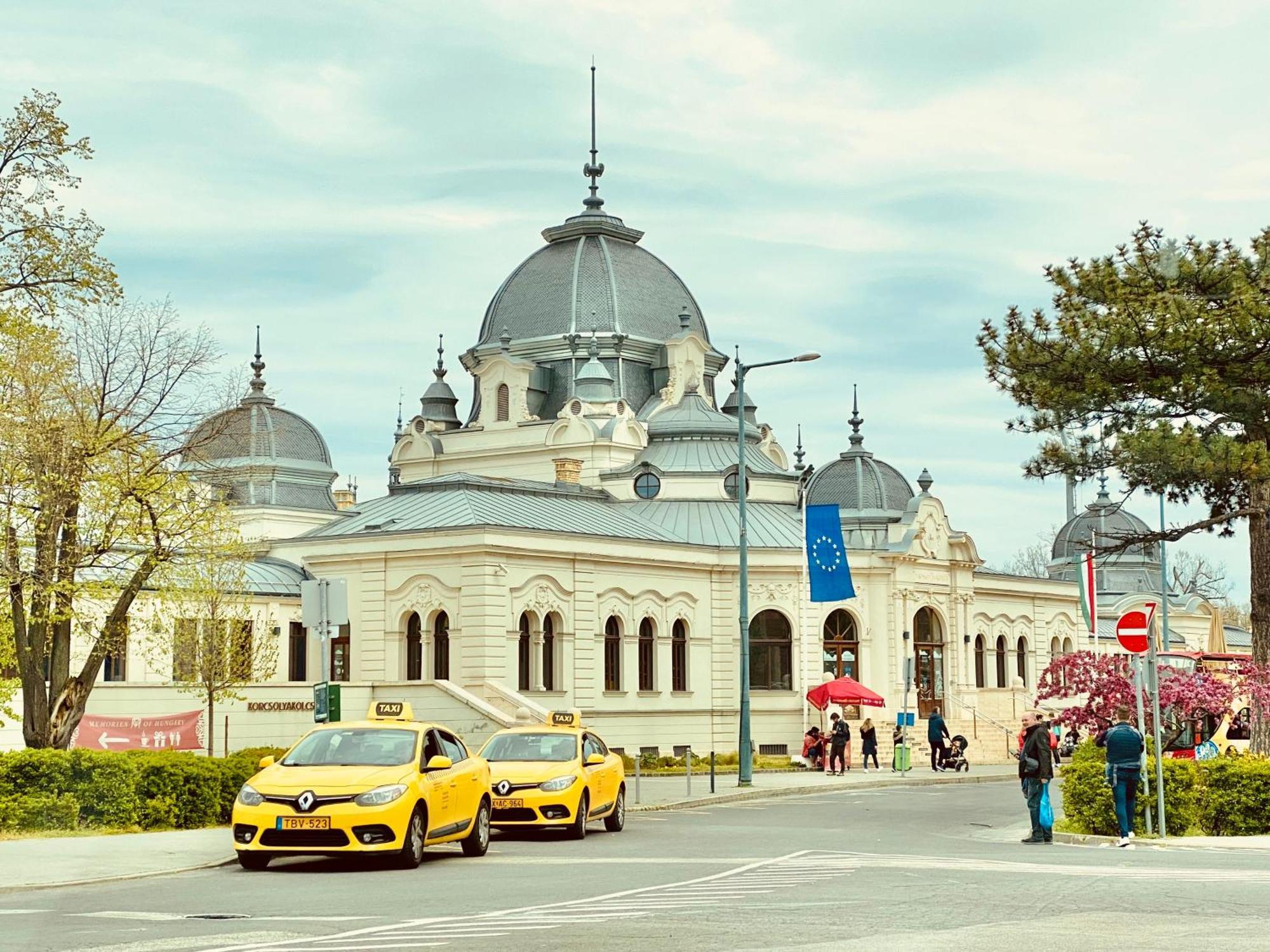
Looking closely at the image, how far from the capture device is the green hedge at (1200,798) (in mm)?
24422

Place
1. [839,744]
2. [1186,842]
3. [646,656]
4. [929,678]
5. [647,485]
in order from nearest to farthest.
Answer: [1186,842] < [839,744] < [646,656] < [929,678] < [647,485]

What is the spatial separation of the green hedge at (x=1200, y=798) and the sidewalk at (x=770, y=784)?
1003 centimetres

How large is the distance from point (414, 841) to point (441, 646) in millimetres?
34686

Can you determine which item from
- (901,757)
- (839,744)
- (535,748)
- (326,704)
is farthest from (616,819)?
(901,757)

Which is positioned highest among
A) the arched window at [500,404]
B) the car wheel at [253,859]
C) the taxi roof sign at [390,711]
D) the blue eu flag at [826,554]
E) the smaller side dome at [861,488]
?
the arched window at [500,404]

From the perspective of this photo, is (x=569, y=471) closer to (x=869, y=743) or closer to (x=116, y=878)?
(x=869, y=743)

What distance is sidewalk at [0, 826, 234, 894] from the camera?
18328 millimetres

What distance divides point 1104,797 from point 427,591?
31.4m

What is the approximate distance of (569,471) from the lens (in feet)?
226

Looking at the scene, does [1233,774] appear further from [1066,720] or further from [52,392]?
[52,392]

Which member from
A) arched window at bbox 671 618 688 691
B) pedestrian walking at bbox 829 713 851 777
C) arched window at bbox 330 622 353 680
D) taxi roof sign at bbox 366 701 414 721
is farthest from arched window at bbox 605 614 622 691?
taxi roof sign at bbox 366 701 414 721

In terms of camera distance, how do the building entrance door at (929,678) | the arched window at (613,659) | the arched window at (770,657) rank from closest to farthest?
the arched window at (613,659)
the arched window at (770,657)
the building entrance door at (929,678)

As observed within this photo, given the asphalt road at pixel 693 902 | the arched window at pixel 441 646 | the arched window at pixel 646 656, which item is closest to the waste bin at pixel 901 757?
the arched window at pixel 646 656

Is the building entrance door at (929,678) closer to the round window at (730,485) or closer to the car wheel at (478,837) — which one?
the round window at (730,485)
